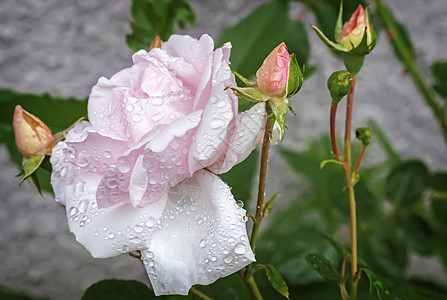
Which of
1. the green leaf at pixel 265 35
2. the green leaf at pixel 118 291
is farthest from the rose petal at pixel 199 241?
the green leaf at pixel 265 35

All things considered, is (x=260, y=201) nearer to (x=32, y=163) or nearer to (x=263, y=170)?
(x=263, y=170)

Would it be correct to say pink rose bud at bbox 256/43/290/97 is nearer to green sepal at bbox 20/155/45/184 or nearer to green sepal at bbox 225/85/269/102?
green sepal at bbox 225/85/269/102

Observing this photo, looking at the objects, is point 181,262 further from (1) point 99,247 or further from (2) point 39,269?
(2) point 39,269

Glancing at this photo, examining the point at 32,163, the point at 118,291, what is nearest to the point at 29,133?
the point at 32,163

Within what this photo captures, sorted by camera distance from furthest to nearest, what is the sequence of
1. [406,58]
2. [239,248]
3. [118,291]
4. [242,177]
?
1. [406,58]
2. [242,177]
3. [118,291]
4. [239,248]

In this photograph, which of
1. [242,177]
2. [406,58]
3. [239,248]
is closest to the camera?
[239,248]

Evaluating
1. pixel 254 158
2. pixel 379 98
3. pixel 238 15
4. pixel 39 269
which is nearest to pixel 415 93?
pixel 379 98

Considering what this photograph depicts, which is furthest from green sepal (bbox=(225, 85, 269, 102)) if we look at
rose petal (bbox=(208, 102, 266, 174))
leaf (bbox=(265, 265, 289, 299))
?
leaf (bbox=(265, 265, 289, 299))
